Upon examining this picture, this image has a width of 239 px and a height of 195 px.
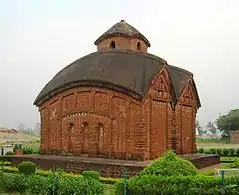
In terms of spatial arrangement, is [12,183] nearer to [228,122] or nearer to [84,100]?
[84,100]

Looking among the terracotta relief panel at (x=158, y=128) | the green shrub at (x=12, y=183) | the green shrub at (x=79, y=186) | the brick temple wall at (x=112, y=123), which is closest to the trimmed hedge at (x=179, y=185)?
the green shrub at (x=79, y=186)

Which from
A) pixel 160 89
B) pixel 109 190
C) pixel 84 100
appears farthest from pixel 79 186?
pixel 160 89

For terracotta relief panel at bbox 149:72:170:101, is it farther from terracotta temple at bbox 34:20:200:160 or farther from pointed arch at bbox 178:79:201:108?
pointed arch at bbox 178:79:201:108

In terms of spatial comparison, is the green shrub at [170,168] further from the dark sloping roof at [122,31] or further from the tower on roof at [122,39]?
the dark sloping roof at [122,31]

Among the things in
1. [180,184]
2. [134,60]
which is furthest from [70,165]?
[180,184]

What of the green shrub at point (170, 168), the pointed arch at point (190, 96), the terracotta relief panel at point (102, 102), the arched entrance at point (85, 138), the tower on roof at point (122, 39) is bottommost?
the green shrub at point (170, 168)

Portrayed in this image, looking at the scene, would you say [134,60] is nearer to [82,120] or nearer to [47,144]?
[82,120]

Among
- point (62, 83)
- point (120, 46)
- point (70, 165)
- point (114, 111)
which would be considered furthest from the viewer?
point (120, 46)

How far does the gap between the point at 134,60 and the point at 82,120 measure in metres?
4.28

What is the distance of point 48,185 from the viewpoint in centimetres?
1250

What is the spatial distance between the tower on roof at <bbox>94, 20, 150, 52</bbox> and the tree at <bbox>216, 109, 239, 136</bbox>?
6943 cm

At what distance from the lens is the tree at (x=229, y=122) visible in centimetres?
8894

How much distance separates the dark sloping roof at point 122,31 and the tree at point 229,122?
227 ft

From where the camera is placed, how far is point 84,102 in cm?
2058
